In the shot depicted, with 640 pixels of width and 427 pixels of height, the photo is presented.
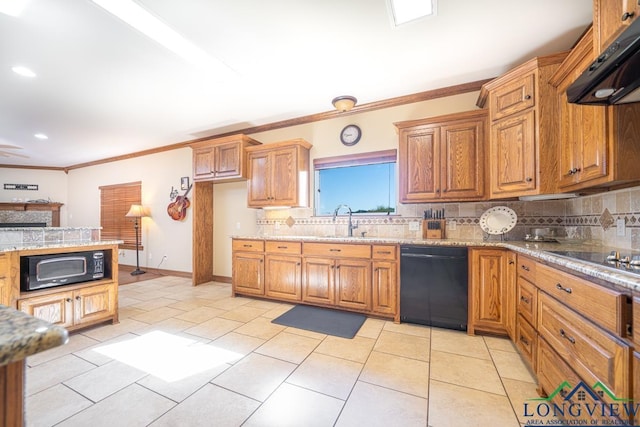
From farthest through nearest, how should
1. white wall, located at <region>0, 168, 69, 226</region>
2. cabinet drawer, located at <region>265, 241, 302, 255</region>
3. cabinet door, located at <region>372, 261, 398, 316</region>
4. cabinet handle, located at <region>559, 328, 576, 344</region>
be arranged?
white wall, located at <region>0, 168, 69, 226</region> → cabinet drawer, located at <region>265, 241, 302, 255</region> → cabinet door, located at <region>372, 261, 398, 316</region> → cabinet handle, located at <region>559, 328, 576, 344</region>

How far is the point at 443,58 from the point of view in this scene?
251cm

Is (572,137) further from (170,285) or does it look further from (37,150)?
(37,150)

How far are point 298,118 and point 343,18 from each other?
6.60ft

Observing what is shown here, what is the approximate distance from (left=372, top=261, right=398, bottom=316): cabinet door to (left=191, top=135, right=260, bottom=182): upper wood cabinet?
97.0 inches

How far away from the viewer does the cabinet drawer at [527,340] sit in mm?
1776

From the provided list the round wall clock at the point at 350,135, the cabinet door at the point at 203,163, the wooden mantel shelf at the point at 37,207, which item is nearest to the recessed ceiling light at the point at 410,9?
the round wall clock at the point at 350,135

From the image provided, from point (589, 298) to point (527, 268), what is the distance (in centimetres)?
84

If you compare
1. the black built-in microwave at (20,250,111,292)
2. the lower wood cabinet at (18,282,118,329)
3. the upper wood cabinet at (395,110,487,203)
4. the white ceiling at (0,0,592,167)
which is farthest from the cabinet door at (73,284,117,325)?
the upper wood cabinet at (395,110,487,203)

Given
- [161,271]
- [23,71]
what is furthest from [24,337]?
[161,271]

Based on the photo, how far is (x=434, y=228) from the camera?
10.0ft

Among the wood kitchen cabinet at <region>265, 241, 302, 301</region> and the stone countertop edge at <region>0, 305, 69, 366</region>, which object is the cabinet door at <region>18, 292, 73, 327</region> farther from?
the stone countertop edge at <region>0, 305, 69, 366</region>

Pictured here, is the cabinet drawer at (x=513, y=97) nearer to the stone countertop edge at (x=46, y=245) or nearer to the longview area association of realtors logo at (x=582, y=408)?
the longview area association of realtors logo at (x=582, y=408)

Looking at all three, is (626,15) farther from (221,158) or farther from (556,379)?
(221,158)

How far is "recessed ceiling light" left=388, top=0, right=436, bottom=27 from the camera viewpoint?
186 cm
